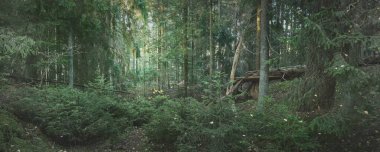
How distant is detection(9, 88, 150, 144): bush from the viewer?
9570 mm

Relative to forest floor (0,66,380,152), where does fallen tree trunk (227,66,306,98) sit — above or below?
above

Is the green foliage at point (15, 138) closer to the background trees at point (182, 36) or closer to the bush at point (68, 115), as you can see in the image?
the bush at point (68, 115)

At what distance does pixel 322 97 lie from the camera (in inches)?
389

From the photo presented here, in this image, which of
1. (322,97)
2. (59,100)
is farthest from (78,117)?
(322,97)

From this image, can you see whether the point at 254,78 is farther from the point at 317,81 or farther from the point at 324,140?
the point at 324,140

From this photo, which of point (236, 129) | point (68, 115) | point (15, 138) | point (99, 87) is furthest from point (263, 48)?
point (15, 138)

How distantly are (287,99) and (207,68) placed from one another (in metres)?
13.3

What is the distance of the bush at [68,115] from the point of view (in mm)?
9570

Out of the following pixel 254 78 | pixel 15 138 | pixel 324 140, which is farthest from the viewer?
pixel 254 78

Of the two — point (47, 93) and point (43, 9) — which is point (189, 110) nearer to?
point (47, 93)

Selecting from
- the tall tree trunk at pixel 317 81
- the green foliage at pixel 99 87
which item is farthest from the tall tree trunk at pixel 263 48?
the green foliage at pixel 99 87

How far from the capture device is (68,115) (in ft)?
32.9

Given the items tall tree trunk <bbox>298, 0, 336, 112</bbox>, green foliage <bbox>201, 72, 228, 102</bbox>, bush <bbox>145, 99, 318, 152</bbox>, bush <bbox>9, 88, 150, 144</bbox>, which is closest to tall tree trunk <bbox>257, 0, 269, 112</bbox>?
tall tree trunk <bbox>298, 0, 336, 112</bbox>

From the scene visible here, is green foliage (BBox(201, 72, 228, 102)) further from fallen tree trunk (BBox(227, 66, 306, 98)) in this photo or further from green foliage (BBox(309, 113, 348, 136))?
fallen tree trunk (BBox(227, 66, 306, 98))
